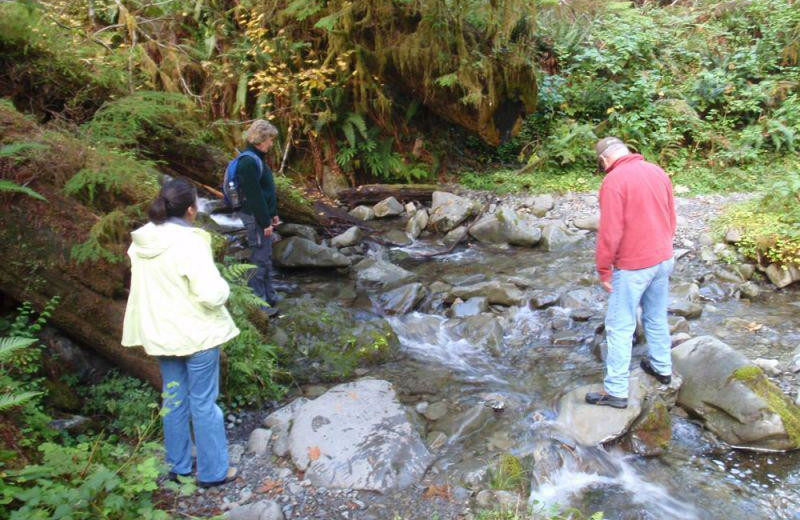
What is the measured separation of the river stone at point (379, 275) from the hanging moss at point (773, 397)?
471cm

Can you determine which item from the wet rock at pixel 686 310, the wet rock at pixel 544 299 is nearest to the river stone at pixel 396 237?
the wet rock at pixel 544 299

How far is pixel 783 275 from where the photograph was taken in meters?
7.82

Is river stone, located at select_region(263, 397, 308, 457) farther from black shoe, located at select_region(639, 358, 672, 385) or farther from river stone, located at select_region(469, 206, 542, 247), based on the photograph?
river stone, located at select_region(469, 206, 542, 247)

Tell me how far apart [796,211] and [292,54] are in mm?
9887

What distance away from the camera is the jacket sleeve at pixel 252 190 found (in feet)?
19.8

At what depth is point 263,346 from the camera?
5383 mm

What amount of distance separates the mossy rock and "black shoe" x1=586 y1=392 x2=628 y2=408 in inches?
94.5

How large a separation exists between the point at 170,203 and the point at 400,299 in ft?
14.9

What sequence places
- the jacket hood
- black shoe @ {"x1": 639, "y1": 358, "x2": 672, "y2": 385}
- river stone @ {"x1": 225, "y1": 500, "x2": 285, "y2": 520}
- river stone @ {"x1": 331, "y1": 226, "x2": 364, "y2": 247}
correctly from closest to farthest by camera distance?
the jacket hood
river stone @ {"x1": 225, "y1": 500, "x2": 285, "y2": 520}
black shoe @ {"x1": 639, "y1": 358, "x2": 672, "y2": 385}
river stone @ {"x1": 331, "y1": 226, "x2": 364, "y2": 247}

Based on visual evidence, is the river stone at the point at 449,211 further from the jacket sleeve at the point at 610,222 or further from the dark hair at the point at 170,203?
the dark hair at the point at 170,203

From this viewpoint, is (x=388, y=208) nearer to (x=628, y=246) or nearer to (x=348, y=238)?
(x=348, y=238)

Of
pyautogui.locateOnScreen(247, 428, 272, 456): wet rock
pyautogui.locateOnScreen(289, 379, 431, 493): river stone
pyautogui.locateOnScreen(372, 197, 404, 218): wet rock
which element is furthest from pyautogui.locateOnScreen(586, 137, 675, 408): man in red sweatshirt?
pyautogui.locateOnScreen(372, 197, 404, 218): wet rock

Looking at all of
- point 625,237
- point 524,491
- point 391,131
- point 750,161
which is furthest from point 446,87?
point 524,491

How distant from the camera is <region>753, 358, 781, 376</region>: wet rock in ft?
18.3
